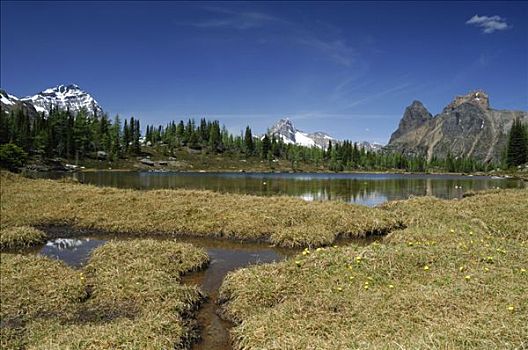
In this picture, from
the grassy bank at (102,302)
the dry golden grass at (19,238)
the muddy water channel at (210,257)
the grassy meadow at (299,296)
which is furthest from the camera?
the dry golden grass at (19,238)

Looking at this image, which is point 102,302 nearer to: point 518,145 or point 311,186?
point 311,186

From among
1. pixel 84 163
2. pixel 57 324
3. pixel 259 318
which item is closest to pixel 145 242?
pixel 57 324

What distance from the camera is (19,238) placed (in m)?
19.9

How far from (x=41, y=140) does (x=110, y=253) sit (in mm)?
130782

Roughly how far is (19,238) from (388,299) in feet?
64.5

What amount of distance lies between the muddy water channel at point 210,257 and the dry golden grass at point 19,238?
0.68 meters

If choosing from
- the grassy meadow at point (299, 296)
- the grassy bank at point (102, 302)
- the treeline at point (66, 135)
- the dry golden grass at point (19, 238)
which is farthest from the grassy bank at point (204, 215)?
the treeline at point (66, 135)

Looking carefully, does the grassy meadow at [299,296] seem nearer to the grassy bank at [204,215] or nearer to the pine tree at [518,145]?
the grassy bank at [204,215]

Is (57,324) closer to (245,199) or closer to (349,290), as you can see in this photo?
(349,290)

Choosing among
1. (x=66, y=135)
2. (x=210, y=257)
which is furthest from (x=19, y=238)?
(x=66, y=135)

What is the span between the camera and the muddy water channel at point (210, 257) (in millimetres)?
10875

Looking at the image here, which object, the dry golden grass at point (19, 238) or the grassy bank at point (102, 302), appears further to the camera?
the dry golden grass at point (19, 238)

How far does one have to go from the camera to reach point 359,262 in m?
12.9

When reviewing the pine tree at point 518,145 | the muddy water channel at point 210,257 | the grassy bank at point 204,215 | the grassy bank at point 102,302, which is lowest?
the muddy water channel at point 210,257
